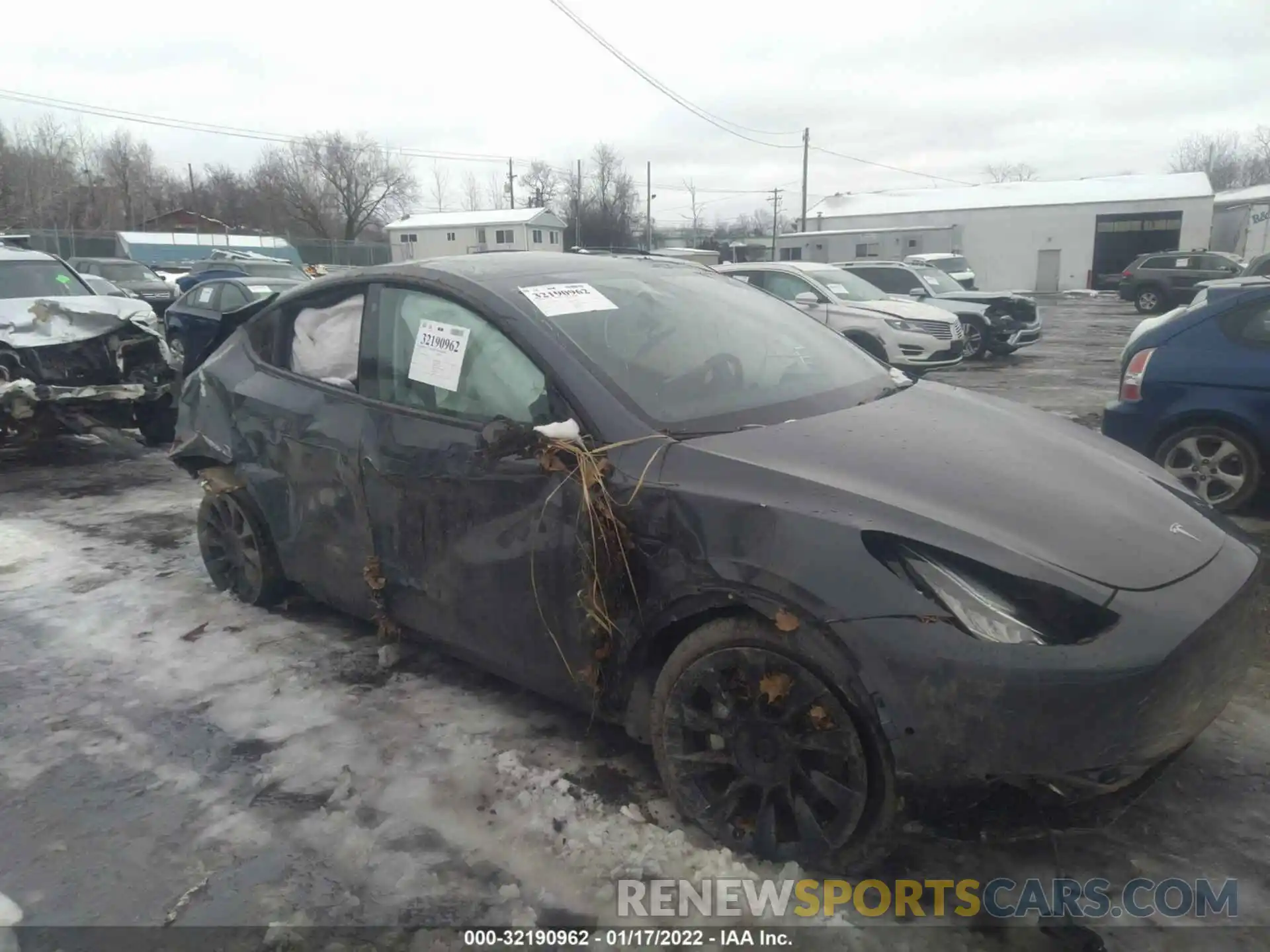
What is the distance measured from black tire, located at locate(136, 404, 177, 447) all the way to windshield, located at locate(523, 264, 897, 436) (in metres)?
6.25

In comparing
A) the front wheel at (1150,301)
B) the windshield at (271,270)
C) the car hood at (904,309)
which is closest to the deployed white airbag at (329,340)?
the car hood at (904,309)

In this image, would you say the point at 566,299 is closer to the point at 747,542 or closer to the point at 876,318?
the point at 747,542

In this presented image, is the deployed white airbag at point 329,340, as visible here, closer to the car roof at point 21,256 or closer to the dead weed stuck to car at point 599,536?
the dead weed stuck to car at point 599,536

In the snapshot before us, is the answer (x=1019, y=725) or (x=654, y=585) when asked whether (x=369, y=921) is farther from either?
(x=1019, y=725)

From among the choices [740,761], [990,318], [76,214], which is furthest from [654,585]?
Answer: [76,214]

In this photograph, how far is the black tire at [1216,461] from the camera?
543cm

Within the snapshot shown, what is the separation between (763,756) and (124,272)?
24.4 meters

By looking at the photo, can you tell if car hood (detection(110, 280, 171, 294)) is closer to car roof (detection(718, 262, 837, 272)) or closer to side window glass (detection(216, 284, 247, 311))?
side window glass (detection(216, 284, 247, 311))

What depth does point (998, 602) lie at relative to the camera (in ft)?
6.84

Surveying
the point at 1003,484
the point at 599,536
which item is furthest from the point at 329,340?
the point at 1003,484

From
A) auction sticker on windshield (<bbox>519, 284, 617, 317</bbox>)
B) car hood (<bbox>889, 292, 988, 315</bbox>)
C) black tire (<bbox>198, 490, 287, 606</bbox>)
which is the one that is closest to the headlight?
auction sticker on windshield (<bbox>519, 284, 617, 317</bbox>)

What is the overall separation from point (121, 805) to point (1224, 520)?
361 centimetres

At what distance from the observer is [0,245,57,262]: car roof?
8.44 metres

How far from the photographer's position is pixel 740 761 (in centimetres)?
244
